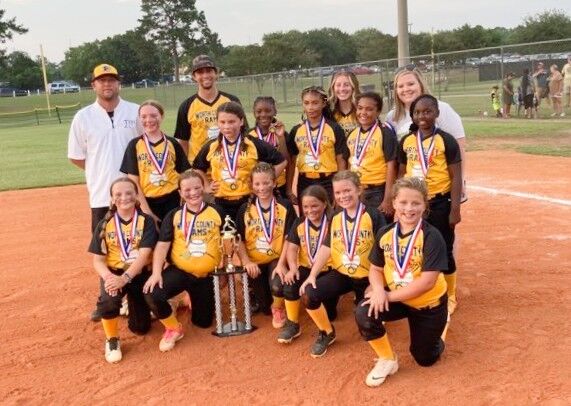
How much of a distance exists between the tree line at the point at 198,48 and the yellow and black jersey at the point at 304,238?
55.3m

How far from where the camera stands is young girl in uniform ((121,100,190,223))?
190 inches

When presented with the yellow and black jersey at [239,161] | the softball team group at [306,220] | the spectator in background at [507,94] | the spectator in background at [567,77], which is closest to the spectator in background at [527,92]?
the spectator in background at [507,94]

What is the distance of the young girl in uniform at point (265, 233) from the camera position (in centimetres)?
479

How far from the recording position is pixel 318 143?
A: 506 cm

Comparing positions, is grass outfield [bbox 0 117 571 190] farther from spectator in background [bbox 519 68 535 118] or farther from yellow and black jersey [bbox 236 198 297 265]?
yellow and black jersey [bbox 236 198 297 265]

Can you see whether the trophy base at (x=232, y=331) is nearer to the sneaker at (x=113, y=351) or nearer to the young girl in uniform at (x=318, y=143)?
the sneaker at (x=113, y=351)

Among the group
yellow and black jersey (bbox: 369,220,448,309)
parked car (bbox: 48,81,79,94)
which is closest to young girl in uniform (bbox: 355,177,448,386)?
yellow and black jersey (bbox: 369,220,448,309)

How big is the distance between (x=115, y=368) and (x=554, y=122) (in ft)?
53.8

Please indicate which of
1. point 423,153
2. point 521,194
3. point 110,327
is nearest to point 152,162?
point 110,327

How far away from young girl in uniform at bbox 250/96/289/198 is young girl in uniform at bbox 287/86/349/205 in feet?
0.45

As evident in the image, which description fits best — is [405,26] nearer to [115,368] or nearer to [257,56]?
[115,368]

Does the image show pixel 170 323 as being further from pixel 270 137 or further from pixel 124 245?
pixel 270 137

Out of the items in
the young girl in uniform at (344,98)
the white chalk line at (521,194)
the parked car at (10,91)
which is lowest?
the white chalk line at (521,194)

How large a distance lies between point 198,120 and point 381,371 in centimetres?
287
